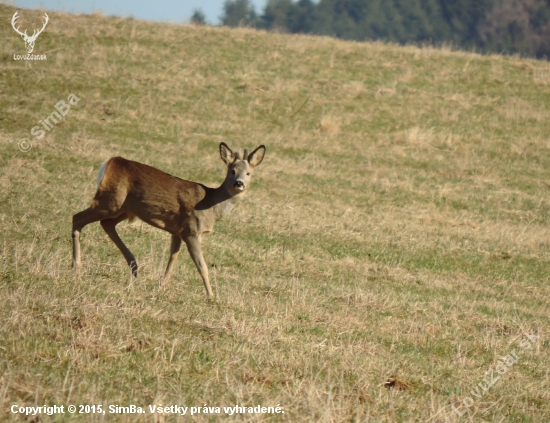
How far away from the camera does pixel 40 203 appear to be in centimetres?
1262

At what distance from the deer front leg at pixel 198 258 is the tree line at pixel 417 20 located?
271 ft

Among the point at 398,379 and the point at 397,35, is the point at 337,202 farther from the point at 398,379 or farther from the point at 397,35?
the point at 397,35

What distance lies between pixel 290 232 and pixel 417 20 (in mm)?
100906

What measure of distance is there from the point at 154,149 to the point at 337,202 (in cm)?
473

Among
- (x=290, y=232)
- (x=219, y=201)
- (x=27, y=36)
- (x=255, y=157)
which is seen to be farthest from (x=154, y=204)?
(x=27, y=36)

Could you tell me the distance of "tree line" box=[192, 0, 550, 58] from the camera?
9306 centimetres

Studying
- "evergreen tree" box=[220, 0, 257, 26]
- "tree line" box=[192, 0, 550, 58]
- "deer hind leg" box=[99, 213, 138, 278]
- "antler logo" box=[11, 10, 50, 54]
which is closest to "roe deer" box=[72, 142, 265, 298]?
"deer hind leg" box=[99, 213, 138, 278]

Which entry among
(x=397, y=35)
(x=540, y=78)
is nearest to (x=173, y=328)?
(x=540, y=78)

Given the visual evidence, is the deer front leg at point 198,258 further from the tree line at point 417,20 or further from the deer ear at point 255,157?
the tree line at point 417,20

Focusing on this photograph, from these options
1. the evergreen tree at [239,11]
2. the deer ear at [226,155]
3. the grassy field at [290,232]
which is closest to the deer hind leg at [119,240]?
the grassy field at [290,232]

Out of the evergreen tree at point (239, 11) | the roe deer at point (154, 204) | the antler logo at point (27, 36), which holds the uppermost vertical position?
the evergreen tree at point (239, 11)

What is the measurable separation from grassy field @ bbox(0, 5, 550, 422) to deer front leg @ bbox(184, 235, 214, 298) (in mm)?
272

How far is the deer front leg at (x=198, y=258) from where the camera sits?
8742 millimetres

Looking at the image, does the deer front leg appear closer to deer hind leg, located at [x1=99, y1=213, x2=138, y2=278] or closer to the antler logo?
deer hind leg, located at [x1=99, y1=213, x2=138, y2=278]
